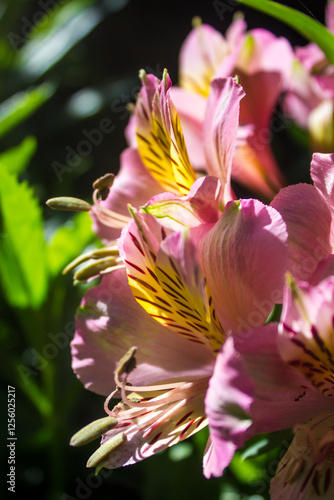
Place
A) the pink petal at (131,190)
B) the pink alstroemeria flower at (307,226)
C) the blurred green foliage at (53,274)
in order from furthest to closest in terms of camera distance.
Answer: the blurred green foliage at (53,274) < the pink petal at (131,190) < the pink alstroemeria flower at (307,226)

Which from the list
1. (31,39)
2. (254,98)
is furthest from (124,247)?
(31,39)

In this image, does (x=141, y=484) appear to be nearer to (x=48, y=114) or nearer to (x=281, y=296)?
(x=281, y=296)

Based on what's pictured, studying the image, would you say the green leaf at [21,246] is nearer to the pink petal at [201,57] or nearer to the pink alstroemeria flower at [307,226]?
the pink petal at [201,57]

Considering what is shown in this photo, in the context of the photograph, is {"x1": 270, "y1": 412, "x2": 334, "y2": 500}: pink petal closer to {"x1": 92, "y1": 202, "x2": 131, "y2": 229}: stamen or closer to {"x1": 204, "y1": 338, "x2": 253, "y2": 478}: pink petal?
{"x1": 204, "y1": 338, "x2": 253, "y2": 478}: pink petal

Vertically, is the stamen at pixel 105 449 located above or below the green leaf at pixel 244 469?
above

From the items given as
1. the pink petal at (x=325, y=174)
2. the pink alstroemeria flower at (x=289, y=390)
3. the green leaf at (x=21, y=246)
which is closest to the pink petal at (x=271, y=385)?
the pink alstroemeria flower at (x=289, y=390)

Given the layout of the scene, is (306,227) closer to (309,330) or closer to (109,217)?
(309,330)

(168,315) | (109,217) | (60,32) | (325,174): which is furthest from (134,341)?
(60,32)

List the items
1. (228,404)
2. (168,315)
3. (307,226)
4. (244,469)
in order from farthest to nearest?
(244,469)
(168,315)
(307,226)
(228,404)
